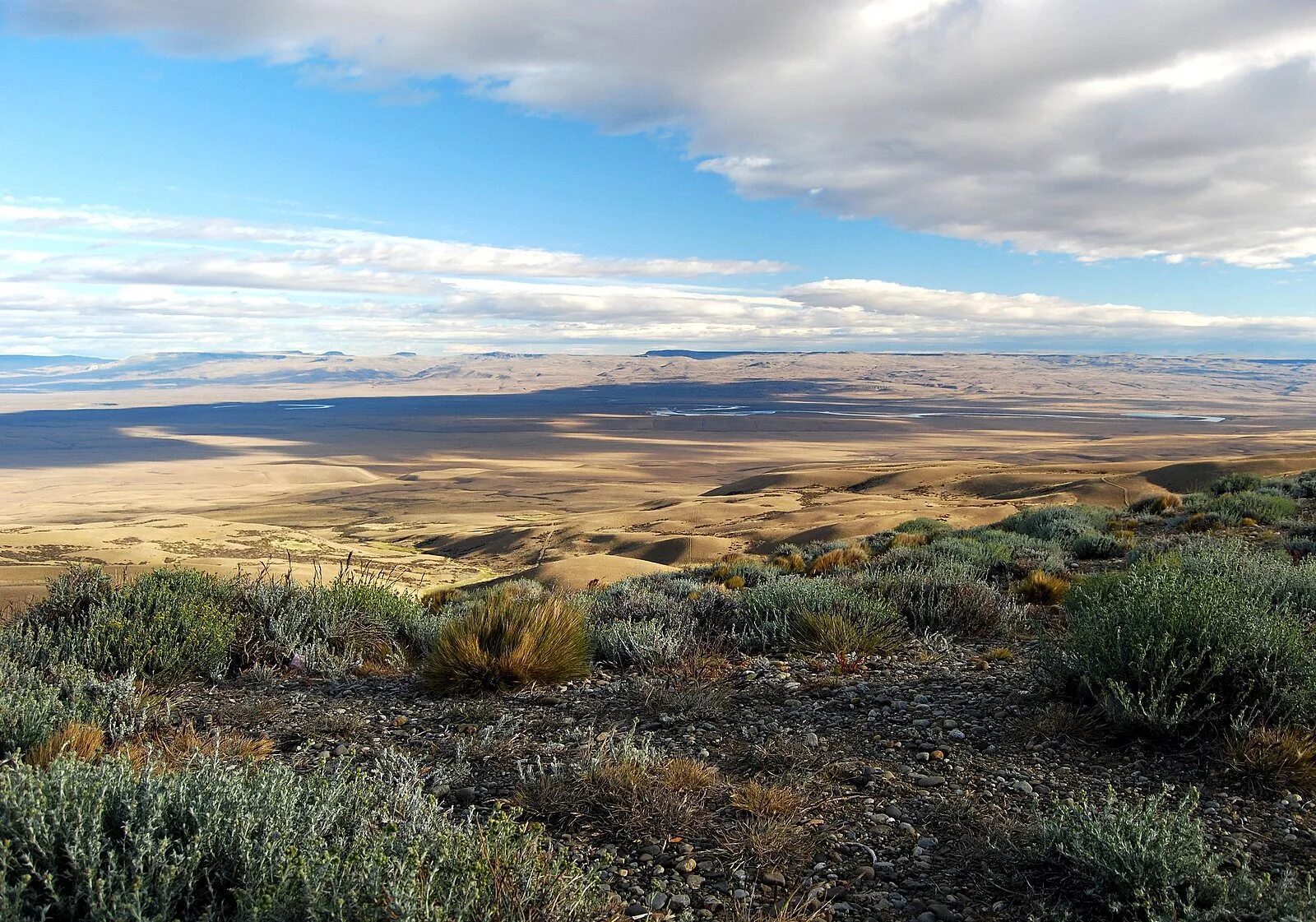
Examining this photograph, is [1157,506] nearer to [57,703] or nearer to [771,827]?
[771,827]

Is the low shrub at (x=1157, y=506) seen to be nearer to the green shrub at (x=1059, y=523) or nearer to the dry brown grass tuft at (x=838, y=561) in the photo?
the green shrub at (x=1059, y=523)

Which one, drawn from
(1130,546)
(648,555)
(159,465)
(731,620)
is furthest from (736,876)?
(159,465)

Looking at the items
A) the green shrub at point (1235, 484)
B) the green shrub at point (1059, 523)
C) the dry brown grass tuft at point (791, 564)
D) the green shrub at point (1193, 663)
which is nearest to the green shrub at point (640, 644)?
the green shrub at point (1193, 663)

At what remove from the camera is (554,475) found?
241 ft

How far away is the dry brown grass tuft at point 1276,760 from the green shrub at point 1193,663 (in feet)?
0.37

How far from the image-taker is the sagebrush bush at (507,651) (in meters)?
5.92

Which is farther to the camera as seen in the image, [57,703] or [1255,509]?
[1255,509]

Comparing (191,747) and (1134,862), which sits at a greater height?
(1134,862)

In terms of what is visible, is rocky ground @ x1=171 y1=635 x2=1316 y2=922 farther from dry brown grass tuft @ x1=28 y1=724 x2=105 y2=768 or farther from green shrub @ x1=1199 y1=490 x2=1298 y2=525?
green shrub @ x1=1199 y1=490 x2=1298 y2=525

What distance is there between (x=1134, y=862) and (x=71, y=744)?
4.60 m

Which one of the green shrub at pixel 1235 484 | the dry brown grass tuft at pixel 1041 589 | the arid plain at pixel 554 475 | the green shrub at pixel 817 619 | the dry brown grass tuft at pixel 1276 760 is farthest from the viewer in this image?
→ the arid plain at pixel 554 475

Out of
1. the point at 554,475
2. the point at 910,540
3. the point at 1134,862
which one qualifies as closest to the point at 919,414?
the point at 554,475

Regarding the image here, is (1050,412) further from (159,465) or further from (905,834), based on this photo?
(905,834)

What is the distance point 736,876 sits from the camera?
3.35m
